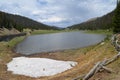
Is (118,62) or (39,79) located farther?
(39,79)

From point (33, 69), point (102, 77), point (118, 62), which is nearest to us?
point (102, 77)

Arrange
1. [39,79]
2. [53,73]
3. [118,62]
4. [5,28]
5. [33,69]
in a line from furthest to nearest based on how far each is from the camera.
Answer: [5,28], [33,69], [53,73], [39,79], [118,62]

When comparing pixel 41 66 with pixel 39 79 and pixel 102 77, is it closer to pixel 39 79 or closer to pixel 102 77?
pixel 39 79

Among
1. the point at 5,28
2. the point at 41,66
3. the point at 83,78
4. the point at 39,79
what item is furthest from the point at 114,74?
the point at 5,28

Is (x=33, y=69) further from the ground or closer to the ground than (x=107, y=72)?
closer to the ground

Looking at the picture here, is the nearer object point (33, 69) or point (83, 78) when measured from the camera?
point (83, 78)

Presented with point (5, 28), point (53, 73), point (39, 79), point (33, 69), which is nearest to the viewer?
point (39, 79)

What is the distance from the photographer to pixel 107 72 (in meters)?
18.2

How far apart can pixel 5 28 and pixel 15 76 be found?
495 ft

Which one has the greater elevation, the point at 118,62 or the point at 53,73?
the point at 118,62

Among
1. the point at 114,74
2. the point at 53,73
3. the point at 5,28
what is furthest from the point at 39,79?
the point at 5,28

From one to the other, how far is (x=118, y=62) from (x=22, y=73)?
1327 centimetres

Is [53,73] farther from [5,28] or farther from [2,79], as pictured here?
[5,28]

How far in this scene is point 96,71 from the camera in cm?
1842
